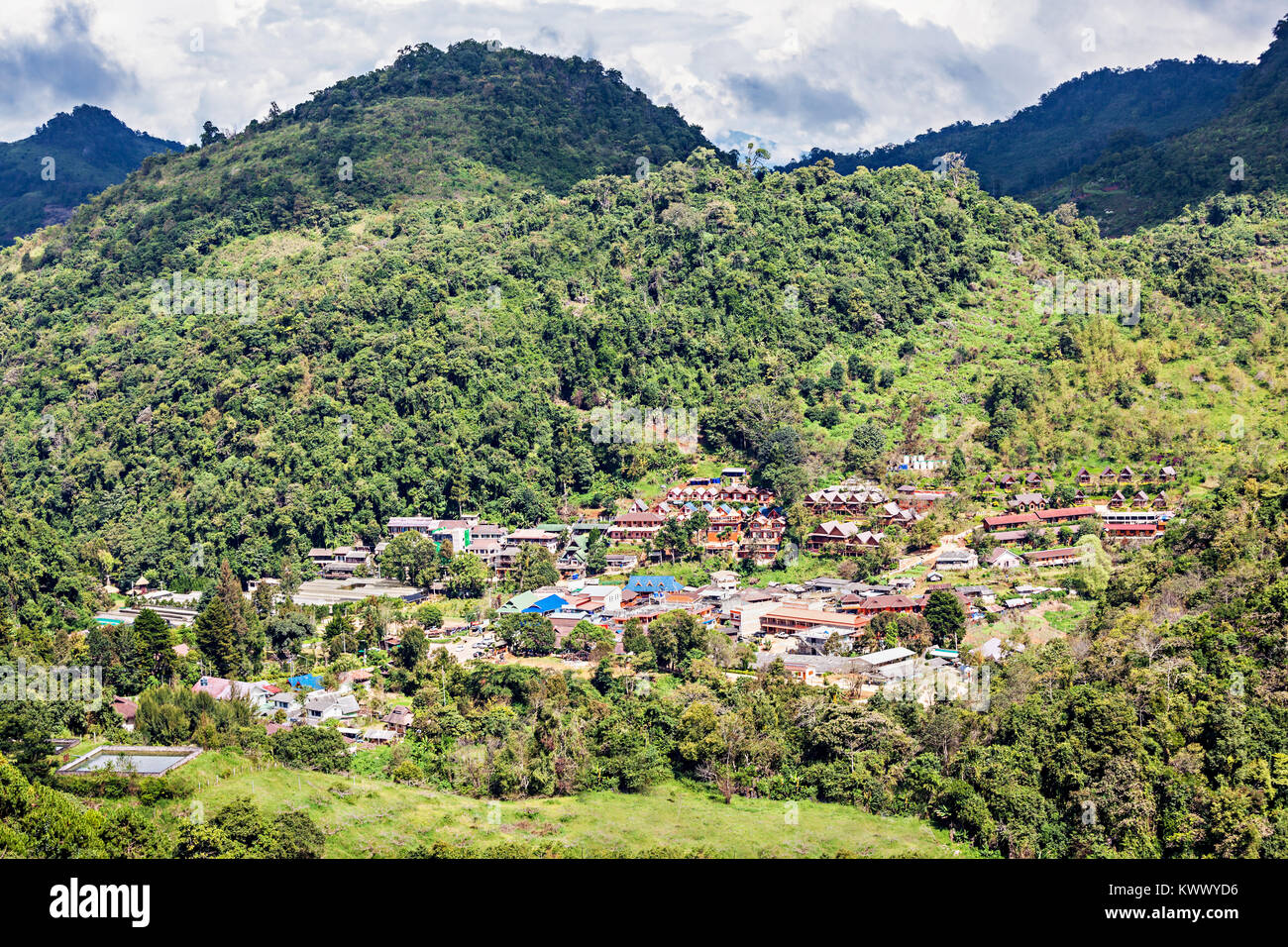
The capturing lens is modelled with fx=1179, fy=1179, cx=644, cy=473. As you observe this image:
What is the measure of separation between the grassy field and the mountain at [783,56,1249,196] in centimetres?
7599

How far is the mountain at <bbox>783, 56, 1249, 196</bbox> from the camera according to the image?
324 feet

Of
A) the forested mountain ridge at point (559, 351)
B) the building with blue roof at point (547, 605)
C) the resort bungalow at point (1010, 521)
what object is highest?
the forested mountain ridge at point (559, 351)

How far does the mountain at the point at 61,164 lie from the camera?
11212 cm

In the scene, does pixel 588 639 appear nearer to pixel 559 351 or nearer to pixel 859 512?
pixel 859 512

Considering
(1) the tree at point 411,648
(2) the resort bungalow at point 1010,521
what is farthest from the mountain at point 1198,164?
(1) the tree at point 411,648

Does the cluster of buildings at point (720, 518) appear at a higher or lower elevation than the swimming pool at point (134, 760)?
higher

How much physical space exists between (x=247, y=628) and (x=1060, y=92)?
361 feet

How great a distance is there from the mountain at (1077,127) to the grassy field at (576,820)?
249ft

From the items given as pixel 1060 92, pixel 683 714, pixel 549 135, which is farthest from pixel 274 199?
pixel 1060 92

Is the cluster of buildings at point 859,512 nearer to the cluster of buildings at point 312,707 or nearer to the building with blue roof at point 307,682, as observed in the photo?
the cluster of buildings at point 312,707

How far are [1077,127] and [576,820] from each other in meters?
106

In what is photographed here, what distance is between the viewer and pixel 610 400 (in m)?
55.5

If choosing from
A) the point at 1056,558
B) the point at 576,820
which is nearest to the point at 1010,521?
the point at 1056,558

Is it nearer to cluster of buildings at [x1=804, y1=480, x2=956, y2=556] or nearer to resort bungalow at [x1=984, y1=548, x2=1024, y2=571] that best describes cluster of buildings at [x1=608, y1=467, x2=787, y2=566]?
cluster of buildings at [x1=804, y1=480, x2=956, y2=556]
